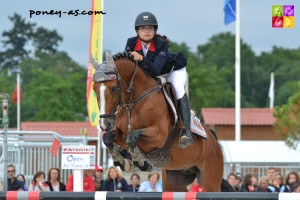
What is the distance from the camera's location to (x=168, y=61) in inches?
440

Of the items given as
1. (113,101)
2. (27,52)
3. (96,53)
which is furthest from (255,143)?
(27,52)

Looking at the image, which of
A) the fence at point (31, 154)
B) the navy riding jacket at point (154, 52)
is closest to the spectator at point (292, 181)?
the fence at point (31, 154)

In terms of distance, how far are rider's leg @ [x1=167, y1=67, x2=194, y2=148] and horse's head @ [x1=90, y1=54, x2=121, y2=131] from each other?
→ 1.19 meters

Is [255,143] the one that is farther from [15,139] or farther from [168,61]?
[168,61]

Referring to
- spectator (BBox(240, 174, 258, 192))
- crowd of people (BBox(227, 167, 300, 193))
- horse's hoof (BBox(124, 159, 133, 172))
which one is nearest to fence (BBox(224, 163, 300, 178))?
crowd of people (BBox(227, 167, 300, 193))

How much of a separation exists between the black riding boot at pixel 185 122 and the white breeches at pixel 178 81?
73 mm

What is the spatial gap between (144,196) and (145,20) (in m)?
3.15

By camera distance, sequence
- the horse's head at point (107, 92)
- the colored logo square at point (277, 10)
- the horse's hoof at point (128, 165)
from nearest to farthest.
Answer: the horse's head at point (107, 92)
the horse's hoof at point (128, 165)
the colored logo square at point (277, 10)

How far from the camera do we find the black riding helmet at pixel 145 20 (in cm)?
1087

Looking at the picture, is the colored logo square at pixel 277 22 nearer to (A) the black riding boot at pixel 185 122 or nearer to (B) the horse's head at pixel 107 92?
(A) the black riding boot at pixel 185 122

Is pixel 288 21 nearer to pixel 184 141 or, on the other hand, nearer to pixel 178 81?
pixel 178 81

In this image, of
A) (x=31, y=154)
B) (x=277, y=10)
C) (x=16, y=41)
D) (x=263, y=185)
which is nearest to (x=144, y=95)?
(x=263, y=185)

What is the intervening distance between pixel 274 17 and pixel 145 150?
9.91 metres

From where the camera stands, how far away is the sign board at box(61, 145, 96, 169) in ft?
41.9
